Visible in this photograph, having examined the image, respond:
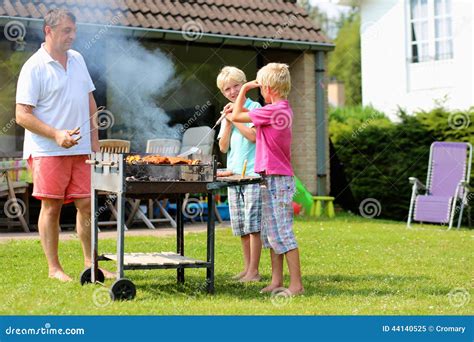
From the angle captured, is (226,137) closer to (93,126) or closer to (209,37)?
(93,126)

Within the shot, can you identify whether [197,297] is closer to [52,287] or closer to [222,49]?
[52,287]

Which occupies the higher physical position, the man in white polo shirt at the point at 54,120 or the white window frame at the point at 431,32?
the white window frame at the point at 431,32

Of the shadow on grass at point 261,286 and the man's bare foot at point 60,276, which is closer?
the shadow on grass at point 261,286

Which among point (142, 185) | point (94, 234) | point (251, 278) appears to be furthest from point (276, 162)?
point (94, 234)

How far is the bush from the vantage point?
558 inches

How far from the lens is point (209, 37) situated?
12.6 metres

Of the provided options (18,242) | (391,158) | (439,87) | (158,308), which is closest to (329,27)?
(439,87)

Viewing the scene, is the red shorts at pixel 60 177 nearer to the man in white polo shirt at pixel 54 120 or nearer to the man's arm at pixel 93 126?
the man in white polo shirt at pixel 54 120

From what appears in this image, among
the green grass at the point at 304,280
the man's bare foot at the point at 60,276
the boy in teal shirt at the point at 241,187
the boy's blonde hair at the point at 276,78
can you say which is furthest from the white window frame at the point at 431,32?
the man's bare foot at the point at 60,276

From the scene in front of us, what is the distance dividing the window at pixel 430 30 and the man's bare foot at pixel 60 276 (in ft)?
44.5

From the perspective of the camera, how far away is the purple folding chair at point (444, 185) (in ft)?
42.0

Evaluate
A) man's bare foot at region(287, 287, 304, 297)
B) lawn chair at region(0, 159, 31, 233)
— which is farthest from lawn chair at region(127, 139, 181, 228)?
man's bare foot at region(287, 287, 304, 297)

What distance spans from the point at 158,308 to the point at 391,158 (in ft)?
33.4

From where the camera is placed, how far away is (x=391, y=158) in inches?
591
